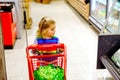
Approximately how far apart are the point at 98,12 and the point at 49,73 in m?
4.22

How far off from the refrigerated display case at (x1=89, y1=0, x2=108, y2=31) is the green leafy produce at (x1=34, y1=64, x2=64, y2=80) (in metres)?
3.30

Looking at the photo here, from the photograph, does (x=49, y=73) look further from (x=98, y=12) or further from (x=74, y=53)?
(x=98, y=12)

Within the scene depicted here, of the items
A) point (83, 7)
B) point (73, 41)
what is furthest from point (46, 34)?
point (83, 7)

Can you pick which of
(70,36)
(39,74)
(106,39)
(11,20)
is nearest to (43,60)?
(39,74)

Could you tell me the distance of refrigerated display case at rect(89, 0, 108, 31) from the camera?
5.40 m

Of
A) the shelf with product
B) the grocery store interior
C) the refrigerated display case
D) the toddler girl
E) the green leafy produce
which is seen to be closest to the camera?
the green leafy produce

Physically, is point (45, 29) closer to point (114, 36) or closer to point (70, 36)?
point (114, 36)

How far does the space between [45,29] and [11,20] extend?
1881mm

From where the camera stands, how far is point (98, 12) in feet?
19.6

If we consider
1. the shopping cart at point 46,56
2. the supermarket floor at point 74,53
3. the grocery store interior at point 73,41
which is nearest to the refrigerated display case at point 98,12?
the grocery store interior at point 73,41

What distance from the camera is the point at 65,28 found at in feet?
19.9

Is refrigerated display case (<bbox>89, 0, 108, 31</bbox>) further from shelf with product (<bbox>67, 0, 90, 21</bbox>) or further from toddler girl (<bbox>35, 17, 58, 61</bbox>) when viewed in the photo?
toddler girl (<bbox>35, 17, 58, 61</bbox>)

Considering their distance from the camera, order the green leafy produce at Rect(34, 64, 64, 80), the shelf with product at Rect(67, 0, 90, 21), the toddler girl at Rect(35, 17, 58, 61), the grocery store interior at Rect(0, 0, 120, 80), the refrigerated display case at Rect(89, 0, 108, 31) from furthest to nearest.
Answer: the shelf with product at Rect(67, 0, 90, 21) → the refrigerated display case at Rect(89, 0, 108, 31) → the grocery store interior at Rect(0, 0, 120, 80) → the toddler girl at Rect(35, 17, 58, 61) → the green leafy produce at Rect(34, 64, 64, 80)

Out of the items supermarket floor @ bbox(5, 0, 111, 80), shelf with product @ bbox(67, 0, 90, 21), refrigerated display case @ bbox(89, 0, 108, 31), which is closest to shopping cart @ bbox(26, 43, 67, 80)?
supermarket floor @ bbox(5, 0, 111, 80)
